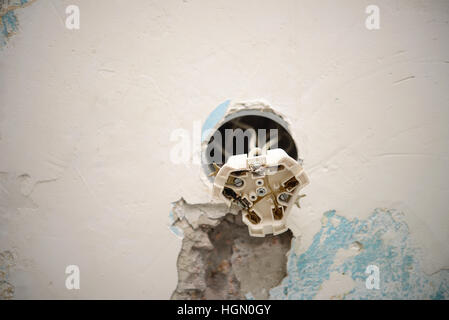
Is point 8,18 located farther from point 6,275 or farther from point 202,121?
point 6,275

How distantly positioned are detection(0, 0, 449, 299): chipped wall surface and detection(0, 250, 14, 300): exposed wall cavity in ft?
0.20

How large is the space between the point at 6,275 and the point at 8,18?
1220 millimetres

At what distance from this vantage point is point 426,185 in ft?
4.51

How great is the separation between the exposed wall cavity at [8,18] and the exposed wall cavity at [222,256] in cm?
110

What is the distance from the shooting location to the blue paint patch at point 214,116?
1.34m

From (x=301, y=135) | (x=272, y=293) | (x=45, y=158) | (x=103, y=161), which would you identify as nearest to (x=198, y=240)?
(x=272, y=293)

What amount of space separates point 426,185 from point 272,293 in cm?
89

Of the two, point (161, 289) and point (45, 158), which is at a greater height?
point (45, 158)

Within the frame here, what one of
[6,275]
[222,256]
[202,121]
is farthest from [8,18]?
[222,256]

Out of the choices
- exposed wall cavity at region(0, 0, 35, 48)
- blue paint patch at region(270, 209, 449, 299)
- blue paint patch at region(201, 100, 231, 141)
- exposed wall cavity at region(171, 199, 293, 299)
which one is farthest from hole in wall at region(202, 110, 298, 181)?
exposed wall cavity at region(0, 0, 35, 48)

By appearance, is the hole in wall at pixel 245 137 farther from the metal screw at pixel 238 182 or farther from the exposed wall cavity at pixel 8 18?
the exposed wall cavity at pixel 8 18

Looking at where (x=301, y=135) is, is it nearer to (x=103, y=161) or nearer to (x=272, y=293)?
(x=272, y=293)

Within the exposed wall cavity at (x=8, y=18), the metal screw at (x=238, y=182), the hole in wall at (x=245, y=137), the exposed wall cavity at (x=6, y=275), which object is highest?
the exposed wall cavity at (x=8, y=18)

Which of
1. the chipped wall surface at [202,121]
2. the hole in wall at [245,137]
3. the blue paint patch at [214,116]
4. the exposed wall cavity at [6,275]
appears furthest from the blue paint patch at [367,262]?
the exposed wall cavity at [6,275]
